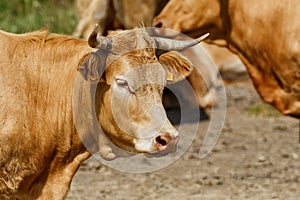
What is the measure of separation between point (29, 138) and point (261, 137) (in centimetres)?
602

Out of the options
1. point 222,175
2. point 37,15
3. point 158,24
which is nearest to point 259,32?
point 158,24

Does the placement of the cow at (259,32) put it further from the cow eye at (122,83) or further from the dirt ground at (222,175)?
the cow eye at (122,83)

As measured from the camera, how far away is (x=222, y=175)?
37.0 feet

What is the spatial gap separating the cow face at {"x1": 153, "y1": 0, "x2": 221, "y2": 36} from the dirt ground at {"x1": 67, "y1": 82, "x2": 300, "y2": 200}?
147 centimetres

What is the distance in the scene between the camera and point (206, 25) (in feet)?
38.3

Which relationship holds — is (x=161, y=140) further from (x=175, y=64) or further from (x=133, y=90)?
(x=175, y=64)

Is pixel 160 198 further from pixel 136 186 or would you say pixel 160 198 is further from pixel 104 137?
pixel 104 137

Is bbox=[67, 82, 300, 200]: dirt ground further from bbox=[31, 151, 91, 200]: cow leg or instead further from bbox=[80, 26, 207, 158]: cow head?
bbox=[80, 26, 207, 158]: cow head

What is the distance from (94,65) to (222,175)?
4204mm

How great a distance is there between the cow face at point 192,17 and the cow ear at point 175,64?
12.6 feet

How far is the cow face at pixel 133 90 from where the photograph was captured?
7.23 meters

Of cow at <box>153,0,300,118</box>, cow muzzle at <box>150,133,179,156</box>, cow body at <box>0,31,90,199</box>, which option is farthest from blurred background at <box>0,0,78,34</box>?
cow muzzle at <box>150,133,179,156</box>

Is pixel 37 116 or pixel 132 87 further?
pixel 37 116

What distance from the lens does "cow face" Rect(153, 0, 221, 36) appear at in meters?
11.6
